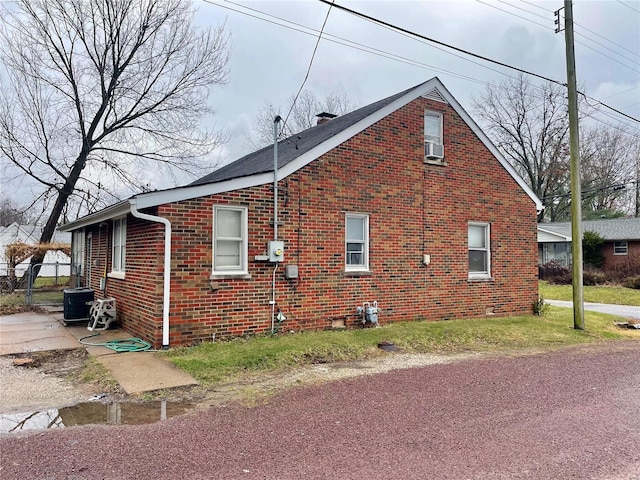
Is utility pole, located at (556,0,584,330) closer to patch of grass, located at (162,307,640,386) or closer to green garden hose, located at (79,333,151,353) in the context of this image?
patch of grass, located at (162,307,640,386)

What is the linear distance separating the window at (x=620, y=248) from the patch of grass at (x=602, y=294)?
6.37 metres

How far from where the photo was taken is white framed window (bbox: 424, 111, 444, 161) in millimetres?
11695

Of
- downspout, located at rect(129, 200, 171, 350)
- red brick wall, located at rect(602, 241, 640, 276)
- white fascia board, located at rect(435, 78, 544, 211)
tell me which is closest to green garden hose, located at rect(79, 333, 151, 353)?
downspout, located at rect(129, 200, 171, 350)

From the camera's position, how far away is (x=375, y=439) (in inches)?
175

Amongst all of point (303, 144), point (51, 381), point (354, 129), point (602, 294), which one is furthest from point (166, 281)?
point (602, 294)

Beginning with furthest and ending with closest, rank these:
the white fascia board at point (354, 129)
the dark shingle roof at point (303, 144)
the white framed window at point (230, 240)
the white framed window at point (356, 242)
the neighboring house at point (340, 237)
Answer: the white framed window at point (356, 242)
the dark shingle roof at point (303, 144)
the white fascia board at point (354, 129)
the white framed window at point (230, 240)
the neighboring house at point (340, 237)

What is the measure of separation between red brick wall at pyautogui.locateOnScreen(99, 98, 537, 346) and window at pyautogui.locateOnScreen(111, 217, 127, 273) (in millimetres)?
556

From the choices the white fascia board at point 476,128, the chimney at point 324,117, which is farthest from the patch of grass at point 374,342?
the chimney at point 324,117

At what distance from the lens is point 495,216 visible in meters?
12.8

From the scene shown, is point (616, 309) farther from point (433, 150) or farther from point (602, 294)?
point (433, 150)

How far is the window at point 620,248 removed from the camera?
96.8 feet

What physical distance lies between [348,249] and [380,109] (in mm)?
3421

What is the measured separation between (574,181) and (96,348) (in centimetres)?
1153

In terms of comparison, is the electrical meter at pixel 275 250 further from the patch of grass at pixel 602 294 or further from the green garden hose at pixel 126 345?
the patch of grass at pixel 602 294
